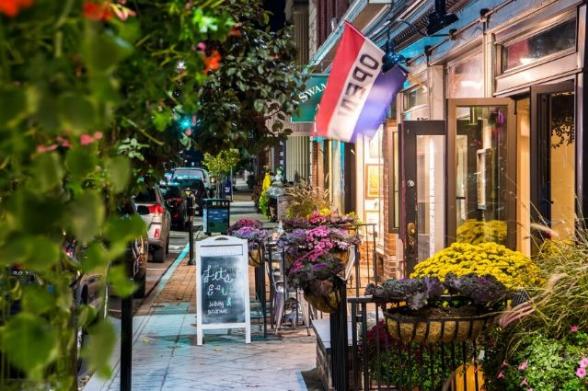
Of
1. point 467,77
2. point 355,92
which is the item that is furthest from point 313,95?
point 355,92

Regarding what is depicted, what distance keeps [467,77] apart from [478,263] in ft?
14.3

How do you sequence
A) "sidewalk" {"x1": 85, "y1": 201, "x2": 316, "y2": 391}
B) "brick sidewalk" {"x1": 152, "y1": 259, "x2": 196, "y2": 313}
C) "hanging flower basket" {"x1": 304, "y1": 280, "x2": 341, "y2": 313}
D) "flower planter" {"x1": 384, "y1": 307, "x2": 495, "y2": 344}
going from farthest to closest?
"brick sidewalk" {"x1": 152, "y1": 259, "x2": 196, "y2": 313} < "sidewalk" {"x1": 85, "y1": 201, "x2": 316, "y2": 391} < "hanging flower basket" {"x1": 304, "y1": 280, "x2": 341, "y2": 313} < "flower planter" {"x1": 384, "y1": 307, "x2": 495, "y2": 344}

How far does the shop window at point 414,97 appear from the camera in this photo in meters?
12.1

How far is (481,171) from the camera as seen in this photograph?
31.2ft

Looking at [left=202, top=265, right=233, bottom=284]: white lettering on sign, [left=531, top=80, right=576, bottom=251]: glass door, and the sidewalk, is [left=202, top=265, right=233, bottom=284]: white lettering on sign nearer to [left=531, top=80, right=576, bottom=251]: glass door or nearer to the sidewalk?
the sidewalk

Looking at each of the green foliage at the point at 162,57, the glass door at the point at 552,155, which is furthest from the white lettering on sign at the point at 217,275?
the green foliage at the point at 162,57

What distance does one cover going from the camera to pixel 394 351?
19.9 ft

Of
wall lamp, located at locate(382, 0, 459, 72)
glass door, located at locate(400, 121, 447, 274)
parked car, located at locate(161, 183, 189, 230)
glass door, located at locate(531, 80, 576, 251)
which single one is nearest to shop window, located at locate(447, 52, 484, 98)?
wall lamp, located at locate(382, 0, 459, 72)

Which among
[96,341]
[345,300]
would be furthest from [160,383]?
[96,341]

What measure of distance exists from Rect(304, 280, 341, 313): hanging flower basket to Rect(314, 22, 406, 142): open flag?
3.32 meters

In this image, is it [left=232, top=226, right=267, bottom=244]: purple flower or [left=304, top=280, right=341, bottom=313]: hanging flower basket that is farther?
[left=232, top=226, right=267, bottom=244]: purple flower

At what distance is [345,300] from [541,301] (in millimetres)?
1746

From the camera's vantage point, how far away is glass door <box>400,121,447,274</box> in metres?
9.38

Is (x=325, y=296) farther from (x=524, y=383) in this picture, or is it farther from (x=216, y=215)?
(x=216, y=215)
